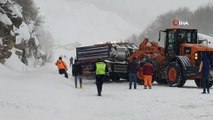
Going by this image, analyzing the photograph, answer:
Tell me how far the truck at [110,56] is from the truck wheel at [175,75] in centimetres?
458

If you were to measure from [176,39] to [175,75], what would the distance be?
2393mm

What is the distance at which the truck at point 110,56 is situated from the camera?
28312 millimetres

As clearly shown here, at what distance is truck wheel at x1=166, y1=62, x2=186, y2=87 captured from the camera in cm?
2348

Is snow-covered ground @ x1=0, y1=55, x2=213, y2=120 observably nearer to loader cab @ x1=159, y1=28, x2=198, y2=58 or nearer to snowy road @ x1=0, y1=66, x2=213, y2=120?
snowy road @ x1=0, y1=66, x2=213, y2=120

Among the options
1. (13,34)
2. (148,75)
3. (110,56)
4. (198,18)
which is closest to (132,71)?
(148,75)

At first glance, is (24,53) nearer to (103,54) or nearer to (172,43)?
(103,54)

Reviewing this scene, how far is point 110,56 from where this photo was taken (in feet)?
93.6

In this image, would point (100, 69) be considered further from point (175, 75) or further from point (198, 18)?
point (198, 18)

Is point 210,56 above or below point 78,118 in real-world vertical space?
above

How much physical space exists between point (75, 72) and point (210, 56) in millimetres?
7313

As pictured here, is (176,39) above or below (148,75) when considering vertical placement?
above

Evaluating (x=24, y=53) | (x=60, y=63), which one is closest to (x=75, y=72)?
(x=60, y=63)

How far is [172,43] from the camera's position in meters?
25.4

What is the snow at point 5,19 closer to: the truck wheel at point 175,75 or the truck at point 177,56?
the truck at point 177,56
